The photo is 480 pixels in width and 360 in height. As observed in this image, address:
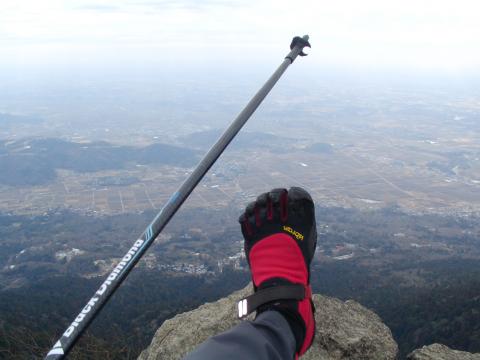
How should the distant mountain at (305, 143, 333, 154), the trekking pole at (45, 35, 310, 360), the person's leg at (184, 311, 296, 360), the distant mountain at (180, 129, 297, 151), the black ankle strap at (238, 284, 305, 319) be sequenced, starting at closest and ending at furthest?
the person's leg at (184, 311, 296, 360)
the trekking pole at (45, 35, 310, 360)
the black ankle strap at (238, 284, 305, 319)
the distant mountain at (305, 143, 333, 154)
the distant mountain at (180, 129, 297, 151)

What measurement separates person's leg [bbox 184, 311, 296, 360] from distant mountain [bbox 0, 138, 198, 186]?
132819mm

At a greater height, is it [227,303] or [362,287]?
[227,303]

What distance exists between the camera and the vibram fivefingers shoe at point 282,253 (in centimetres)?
365

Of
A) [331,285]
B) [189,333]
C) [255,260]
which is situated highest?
[255,260]

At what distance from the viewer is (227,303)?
20.4ft

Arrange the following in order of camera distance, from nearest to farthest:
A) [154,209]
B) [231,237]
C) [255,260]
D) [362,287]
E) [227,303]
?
[255,260] → [227,303] → [362,287] → [231,237] → [154,209]

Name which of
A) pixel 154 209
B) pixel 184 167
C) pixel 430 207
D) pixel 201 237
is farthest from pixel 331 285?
pixel 184 167

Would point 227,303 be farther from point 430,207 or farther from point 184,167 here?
point 184,167

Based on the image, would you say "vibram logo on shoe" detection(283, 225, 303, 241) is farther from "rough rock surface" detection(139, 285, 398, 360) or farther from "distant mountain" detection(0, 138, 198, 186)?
"distant mountain" detection(0, 138, 198, 186)

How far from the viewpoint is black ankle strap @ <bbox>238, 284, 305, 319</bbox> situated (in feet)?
11.9

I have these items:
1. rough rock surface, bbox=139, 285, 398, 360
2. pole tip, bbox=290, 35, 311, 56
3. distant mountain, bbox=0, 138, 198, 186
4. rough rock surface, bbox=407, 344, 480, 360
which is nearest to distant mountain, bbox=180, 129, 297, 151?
distant mountain, bbox=0, 138, 198, 186

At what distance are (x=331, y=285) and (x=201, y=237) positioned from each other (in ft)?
118

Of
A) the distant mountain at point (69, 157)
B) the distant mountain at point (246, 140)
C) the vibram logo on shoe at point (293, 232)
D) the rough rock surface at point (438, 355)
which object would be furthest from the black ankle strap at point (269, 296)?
the distant mountain at point (246, 140)

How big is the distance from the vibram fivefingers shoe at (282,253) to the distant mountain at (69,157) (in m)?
131
